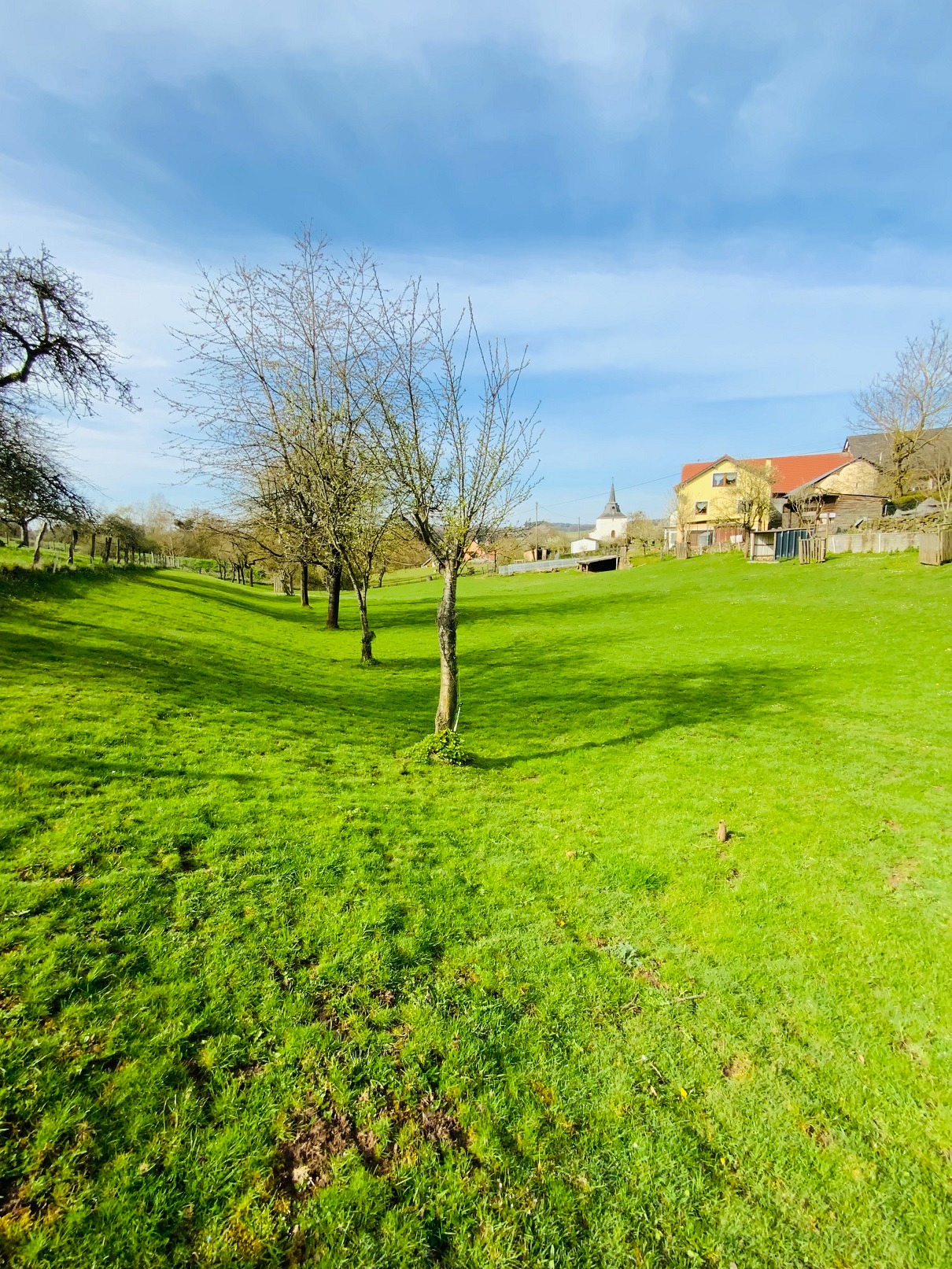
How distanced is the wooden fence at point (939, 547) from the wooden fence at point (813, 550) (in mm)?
6757

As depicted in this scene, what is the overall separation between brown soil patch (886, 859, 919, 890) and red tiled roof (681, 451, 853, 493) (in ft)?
211

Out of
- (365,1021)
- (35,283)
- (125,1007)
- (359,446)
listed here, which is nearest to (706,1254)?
(365,1021)

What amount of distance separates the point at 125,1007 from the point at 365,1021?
1.66m

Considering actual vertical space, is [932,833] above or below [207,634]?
below

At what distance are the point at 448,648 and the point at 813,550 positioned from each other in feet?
106

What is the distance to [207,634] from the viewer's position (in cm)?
1862

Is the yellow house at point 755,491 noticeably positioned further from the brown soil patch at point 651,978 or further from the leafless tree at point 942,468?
the brown soil patch at point 651,978

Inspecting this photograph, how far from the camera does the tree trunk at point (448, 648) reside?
9.78 meters

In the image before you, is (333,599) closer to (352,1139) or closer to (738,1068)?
(352,1139)

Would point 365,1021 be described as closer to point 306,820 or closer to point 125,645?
point 306,820

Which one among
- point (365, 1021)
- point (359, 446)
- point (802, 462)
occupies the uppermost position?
point (802, 462)

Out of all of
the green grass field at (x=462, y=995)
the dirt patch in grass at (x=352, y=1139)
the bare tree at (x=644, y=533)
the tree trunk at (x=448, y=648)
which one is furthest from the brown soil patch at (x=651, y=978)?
the bare tree at (x=644, y=533)

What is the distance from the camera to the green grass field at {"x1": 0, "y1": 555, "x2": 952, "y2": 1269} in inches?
115

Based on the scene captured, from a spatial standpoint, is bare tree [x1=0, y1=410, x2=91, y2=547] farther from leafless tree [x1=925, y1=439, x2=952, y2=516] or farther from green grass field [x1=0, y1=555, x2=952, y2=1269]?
leafless tree [x1=925, y1=439, x2=952, y2=516]
